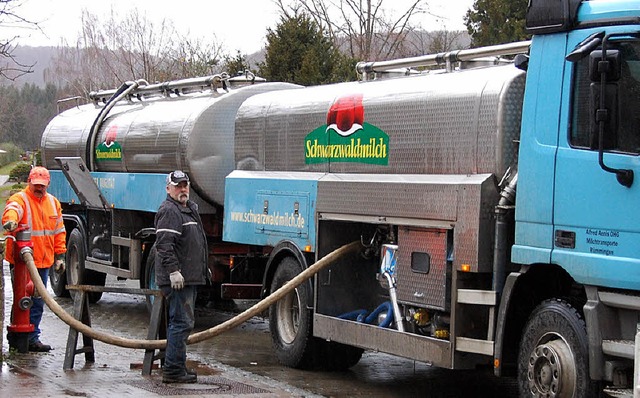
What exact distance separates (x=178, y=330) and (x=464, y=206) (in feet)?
10.4

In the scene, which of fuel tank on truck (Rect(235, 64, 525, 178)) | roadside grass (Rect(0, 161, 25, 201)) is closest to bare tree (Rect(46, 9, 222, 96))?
roadside grass (Rect(0, 161, 25, 201))

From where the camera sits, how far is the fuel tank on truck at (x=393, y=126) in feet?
29.0

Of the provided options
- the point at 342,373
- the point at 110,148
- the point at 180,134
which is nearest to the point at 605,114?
the point at 342,373

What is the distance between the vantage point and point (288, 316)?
11.9 m

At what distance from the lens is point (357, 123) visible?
10688 mm

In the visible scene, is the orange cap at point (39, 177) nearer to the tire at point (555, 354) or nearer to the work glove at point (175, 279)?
the work glove at point (175, 279)

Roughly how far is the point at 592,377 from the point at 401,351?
2382 millimetres

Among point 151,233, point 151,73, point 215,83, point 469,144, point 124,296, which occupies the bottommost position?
point 124,296

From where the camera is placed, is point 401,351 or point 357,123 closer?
point 401,351

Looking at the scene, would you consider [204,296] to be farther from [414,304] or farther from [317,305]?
[414,304]

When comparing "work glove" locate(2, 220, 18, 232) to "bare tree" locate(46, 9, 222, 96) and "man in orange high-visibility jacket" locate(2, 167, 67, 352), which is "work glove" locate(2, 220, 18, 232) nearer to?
"man in orange high-visibility jacket" locate(2, 167, 67, 352)

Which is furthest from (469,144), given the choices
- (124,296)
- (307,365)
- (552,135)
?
(124,296)

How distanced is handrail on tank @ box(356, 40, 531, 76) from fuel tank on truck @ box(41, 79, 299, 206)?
311 cm

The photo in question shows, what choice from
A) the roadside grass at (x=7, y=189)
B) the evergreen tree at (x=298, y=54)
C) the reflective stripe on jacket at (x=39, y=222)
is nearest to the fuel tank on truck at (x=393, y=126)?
the reflective stripe on jacket at (x=39, y=222)
